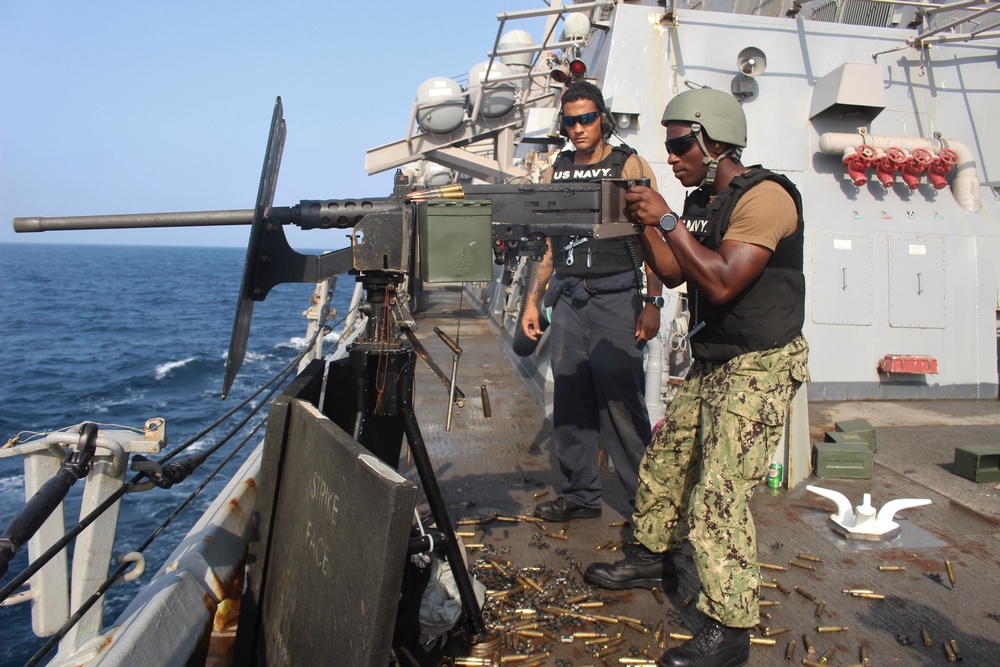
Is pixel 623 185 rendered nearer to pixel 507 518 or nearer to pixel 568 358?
pixel 568 358

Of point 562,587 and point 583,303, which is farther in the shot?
point 583,303

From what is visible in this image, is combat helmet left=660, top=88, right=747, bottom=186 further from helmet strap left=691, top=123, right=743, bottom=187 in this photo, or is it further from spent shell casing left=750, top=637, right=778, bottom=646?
spent shell casing left=750, top=637, right=778, bottom=646

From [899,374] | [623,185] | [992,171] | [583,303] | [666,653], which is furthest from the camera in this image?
[992,171]

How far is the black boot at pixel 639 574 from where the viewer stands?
344 cm

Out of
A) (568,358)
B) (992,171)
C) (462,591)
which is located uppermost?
(992,171)

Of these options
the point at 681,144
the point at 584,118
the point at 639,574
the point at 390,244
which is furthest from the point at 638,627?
the point at 584,118

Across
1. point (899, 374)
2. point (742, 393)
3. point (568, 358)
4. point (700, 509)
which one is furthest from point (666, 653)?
point (899, 374)

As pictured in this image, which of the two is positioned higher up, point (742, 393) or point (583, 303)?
point (583, 303)

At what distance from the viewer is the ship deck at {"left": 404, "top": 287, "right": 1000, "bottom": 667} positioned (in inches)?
119

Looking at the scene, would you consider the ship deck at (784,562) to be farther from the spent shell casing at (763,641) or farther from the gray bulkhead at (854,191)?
the gray bulkhead at (854,191)

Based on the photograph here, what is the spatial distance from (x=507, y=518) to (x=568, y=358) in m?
1.00

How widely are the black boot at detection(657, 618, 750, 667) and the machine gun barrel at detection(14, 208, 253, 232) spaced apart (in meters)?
2.35

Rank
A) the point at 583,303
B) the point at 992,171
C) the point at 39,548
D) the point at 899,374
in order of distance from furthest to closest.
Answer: the point at 992,171 < the point at 899,374 < the point at 583,303 < the point at 39,548

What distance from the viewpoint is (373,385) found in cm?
282
